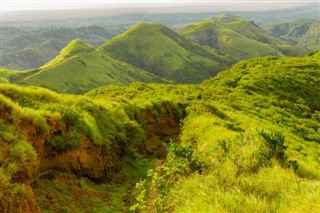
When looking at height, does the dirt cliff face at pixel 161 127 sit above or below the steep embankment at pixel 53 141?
below

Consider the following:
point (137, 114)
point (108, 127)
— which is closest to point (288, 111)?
point (137, 114)

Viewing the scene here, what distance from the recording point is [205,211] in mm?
10766

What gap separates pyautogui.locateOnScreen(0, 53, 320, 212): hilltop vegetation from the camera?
12320 mm

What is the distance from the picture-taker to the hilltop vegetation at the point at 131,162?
12320 mm

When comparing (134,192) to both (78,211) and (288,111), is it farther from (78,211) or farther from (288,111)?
(288,111)

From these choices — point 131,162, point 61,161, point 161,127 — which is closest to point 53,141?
point 61,161

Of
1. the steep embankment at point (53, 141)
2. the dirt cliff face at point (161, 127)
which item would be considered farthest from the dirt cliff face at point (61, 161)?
the dirt cliff face at point (161, 127)

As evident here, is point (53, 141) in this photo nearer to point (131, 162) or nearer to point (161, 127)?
point (131, 162)

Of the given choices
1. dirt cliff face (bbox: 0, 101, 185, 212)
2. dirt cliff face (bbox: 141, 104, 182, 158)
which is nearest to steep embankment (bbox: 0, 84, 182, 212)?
dirt cliff face (bbox: 0, 101, 185, 212)

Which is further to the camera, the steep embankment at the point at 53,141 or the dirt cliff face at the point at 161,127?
the dirt cliff face at the point at 161,127

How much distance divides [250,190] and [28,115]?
1210cm

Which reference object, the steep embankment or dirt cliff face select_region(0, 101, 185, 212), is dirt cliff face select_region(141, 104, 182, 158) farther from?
the steep embankment

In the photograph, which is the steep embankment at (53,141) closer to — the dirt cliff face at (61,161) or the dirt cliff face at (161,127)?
the dirt cliff face at (61,161)

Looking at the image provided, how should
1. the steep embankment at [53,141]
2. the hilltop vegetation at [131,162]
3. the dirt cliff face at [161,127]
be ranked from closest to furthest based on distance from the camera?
the hilltop vegetation at [131,162]
the steep embankment at [53,141]
the dirt cliff face at [161,127]
